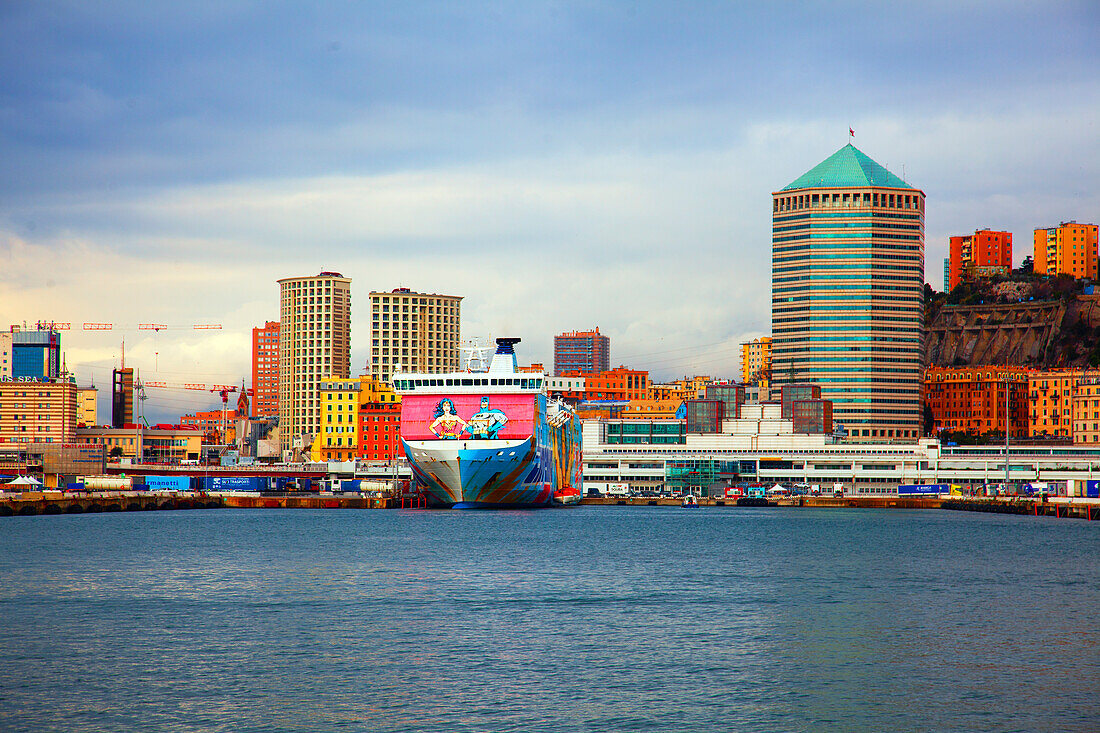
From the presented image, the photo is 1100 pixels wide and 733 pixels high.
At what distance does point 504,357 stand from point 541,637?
7048 centimetres

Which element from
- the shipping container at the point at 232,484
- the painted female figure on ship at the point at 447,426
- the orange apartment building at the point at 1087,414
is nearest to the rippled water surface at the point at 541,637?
the painted female figure on ship at the point at 447,426

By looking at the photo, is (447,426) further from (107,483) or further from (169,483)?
(169,483)

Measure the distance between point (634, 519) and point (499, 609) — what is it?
6608 centimetres

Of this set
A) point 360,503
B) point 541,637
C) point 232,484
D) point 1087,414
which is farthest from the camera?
point 1087,414

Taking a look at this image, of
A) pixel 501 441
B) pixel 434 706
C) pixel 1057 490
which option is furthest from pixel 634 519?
pixel 434 706

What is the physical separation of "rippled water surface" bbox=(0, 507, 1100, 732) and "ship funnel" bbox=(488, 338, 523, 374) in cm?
3542

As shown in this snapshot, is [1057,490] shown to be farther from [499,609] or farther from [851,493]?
[499,609]

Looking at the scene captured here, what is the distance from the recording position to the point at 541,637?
4109 centimetres

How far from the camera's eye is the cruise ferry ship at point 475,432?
10075 cm

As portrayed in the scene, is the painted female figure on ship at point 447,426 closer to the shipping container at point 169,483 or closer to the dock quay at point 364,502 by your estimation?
the dock quay at point 364,502

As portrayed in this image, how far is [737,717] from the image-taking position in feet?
102

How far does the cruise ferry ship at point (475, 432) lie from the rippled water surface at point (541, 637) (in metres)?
25.9

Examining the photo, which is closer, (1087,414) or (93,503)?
(93,503)

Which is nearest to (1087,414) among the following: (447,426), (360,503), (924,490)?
(924,490)
